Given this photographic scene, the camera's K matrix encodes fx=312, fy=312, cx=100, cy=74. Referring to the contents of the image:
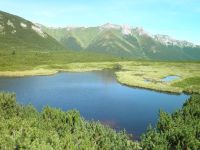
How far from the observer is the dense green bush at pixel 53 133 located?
38531 millimetres

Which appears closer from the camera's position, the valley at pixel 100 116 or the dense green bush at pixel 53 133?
the dense green bush at pixel 53 133

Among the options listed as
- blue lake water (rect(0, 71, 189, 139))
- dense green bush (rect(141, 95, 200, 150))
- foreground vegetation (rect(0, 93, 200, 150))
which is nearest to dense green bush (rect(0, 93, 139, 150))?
foreground vegetation (rect(0, 93, 200, 150))

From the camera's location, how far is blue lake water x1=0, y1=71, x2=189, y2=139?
78.1 m

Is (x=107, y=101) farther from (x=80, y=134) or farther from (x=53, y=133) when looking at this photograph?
(x=53, y=133)

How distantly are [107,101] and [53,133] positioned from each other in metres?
58.9

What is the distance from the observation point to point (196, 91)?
391ft

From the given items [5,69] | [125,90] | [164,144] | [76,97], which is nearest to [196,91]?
[125,90]

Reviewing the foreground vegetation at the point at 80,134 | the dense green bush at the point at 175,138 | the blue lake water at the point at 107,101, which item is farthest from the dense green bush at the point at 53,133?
the blue lake water at the point at 107,101

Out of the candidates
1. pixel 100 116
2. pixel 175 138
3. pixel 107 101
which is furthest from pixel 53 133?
pixel 107 101

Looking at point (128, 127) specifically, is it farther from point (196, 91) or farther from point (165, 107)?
point (196, 91)

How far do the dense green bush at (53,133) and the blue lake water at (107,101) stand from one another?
1937 cm

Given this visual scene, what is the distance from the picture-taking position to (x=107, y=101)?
102188 mm

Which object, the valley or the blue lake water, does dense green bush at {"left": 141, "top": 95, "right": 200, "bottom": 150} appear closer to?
the valley

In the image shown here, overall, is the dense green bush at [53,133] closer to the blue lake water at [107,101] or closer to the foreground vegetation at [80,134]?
the foreground vegetation at [80,134]
